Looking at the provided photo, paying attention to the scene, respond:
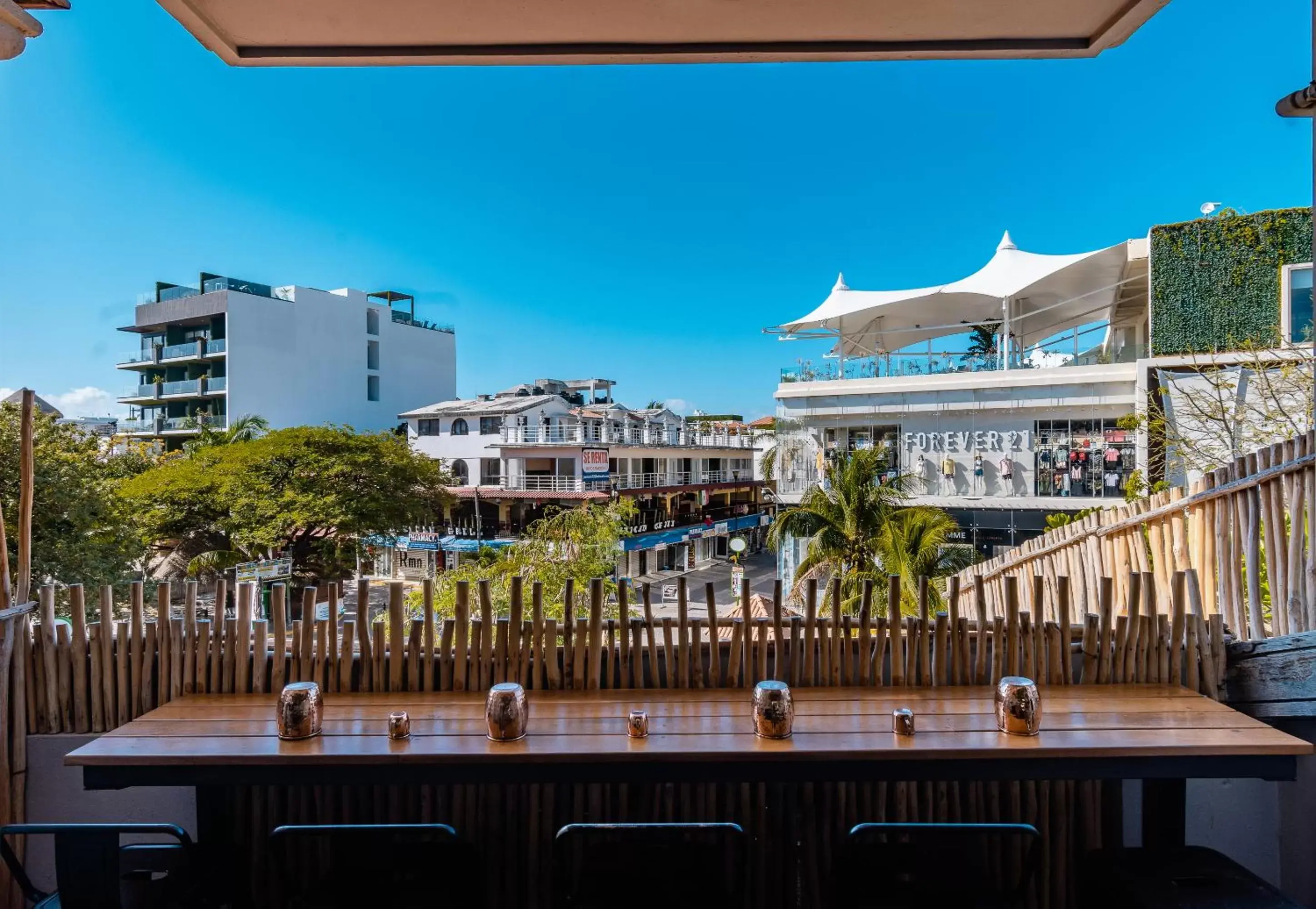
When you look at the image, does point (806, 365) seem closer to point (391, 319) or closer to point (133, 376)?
point (391, 319)

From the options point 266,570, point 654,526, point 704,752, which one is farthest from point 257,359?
point 704,752

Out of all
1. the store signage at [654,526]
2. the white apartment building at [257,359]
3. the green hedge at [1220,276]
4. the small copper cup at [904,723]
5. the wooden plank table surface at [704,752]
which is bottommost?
the store signage at [654,526]

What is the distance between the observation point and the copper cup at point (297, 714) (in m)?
1.94

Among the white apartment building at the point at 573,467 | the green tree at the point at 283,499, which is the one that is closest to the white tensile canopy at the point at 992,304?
the white apartment building at the point at 573,467

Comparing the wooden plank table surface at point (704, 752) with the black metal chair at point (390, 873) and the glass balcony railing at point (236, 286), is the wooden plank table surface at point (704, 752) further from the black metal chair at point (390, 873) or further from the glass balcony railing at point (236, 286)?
the glass balcony railing at point (236, 286)

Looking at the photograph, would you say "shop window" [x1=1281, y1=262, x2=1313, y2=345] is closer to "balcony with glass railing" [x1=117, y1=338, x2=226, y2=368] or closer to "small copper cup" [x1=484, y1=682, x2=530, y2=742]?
"small copper cup" [x1=484, y1=682, x2=530, y2=742]

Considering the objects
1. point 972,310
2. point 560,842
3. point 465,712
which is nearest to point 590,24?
point 465,712

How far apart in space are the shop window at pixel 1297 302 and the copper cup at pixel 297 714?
14.7 metres

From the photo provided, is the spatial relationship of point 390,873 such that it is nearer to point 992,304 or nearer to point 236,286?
point 992,304

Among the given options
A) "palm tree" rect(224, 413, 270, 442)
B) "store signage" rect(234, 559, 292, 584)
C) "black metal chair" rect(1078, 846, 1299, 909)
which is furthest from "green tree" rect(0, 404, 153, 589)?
"palm tree" rect(224, 413, 270, 442)

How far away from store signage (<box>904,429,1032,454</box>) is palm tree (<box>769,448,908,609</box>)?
9.29ft

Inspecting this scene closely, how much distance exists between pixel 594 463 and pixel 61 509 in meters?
21.7

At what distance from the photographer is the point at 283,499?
22922 mm

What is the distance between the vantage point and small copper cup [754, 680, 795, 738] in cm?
191
